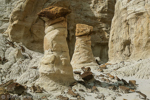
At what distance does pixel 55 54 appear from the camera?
13.7ft

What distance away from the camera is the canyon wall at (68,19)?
502 inches

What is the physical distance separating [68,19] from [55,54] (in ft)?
39.9

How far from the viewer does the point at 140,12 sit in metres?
8.07

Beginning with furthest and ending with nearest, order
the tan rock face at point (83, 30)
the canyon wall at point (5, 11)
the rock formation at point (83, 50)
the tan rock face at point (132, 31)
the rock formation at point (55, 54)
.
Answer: the canyon wall at point (5, 11) < the tan rock face at point (83, 30) < the rock formation at point (83, 50) < the tan rock face at point (132, 31) < the rock formation at point (55, 54)

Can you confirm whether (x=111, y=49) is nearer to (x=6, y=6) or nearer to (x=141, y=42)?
(x=141, y=42)

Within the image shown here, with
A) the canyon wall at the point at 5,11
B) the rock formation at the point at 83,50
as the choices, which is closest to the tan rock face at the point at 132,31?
the rock formation at the point at 83,50

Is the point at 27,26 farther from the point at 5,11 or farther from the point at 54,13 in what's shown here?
the point at 54,13

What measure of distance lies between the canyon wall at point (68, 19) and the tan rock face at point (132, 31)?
264 inches

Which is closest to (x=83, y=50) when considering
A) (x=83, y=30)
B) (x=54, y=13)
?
(x=83, y=30)

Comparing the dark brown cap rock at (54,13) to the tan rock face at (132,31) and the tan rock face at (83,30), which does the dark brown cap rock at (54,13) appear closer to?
the tan rock face at (83,30)

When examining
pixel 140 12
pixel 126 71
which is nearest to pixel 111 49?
pixel 140 12

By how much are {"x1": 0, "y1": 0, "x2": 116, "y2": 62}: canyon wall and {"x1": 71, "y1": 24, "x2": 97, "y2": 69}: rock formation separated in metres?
6.17

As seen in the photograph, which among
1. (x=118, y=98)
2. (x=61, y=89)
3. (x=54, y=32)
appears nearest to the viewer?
(x=118, y=98)

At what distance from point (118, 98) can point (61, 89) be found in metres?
1.51
